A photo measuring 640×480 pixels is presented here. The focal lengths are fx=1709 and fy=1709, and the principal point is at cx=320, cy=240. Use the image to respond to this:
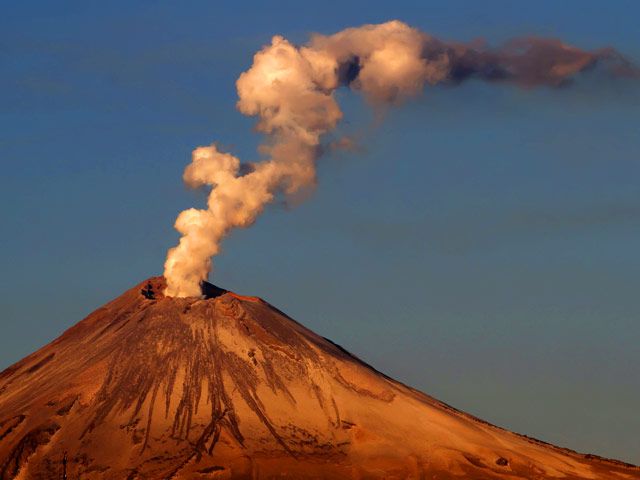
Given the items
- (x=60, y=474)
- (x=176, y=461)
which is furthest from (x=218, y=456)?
(x=60, y=474)

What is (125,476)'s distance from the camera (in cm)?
19412

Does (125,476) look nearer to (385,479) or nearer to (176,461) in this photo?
(176,461)

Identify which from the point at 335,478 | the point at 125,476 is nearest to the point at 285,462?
the point at 335,478

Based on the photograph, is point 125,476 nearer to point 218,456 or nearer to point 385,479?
point 218,456

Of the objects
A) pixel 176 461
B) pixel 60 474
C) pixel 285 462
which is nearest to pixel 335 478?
pixel 285 462

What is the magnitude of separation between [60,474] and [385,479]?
37662 mm

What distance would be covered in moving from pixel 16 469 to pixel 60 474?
5.84 meters

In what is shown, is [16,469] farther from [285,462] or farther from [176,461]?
[285,462]

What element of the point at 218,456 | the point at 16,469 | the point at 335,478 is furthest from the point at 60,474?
the point at 335,478

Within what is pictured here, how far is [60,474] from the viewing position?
196 m

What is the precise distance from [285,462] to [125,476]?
61.6 ft

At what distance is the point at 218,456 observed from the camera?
198 m

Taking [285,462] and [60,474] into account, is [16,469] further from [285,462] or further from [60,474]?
[285,462]

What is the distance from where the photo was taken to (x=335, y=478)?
197500mm
